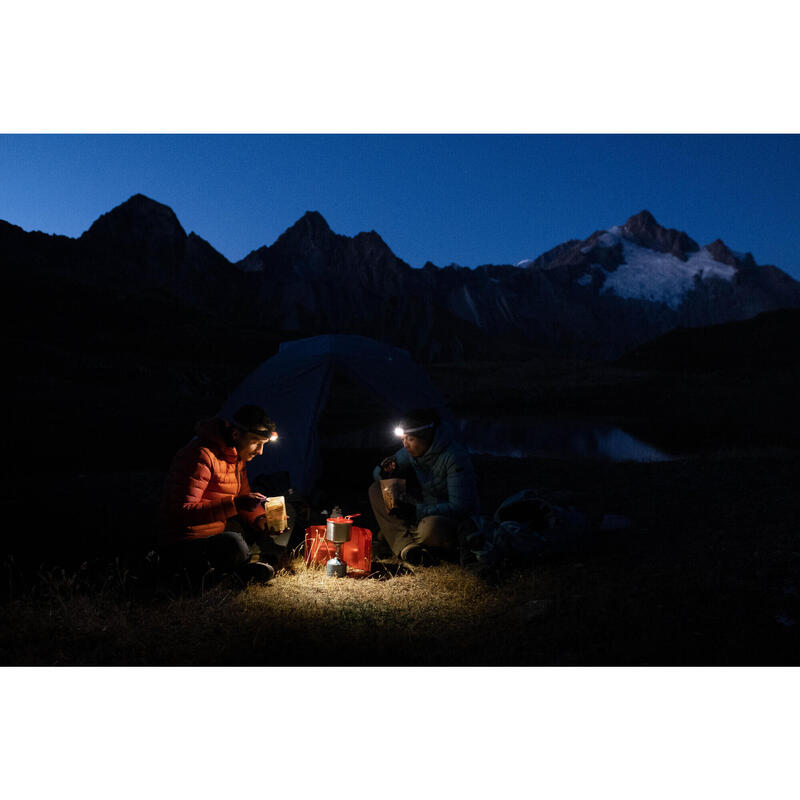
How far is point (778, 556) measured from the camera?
537 centimetres

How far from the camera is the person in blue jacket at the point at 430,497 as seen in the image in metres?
5.51

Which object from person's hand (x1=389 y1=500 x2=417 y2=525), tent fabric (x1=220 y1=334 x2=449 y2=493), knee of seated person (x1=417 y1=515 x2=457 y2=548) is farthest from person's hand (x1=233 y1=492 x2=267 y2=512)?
tent fabric (x1=220 y1=334 x2=449 y2=493)

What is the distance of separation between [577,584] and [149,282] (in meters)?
112

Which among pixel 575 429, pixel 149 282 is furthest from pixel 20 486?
pixel 149 282

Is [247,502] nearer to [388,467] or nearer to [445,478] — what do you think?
[388,467]

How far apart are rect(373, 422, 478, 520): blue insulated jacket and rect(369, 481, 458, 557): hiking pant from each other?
0.31ft

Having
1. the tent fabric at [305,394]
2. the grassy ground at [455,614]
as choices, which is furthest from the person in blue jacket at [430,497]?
the tent fabric at [305,394]

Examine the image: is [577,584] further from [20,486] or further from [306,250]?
[306,250]

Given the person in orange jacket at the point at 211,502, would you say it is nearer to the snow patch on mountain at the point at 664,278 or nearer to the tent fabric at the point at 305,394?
the tent fabric at the point at 305,394

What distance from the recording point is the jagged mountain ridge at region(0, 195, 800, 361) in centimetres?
9888

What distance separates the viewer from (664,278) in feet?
599

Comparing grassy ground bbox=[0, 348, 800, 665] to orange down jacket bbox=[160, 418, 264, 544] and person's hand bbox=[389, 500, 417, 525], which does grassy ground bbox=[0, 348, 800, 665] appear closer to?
orange down jacket bbox=[160, 418, 264, 544]

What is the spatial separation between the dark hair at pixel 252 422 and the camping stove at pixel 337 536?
0.94 meters

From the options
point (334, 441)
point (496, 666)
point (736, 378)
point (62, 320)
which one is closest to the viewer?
point (496, 666)
